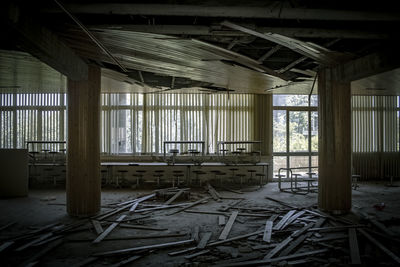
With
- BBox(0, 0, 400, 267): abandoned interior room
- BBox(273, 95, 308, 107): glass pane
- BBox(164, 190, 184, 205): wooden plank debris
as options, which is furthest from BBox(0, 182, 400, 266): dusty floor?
BBox(273, 95, 308, 107): glass pane

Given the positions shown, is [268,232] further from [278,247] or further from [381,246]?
[381,246]

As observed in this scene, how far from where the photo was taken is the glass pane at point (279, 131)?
12117mm

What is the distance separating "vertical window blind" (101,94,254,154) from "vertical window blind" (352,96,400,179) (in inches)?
175

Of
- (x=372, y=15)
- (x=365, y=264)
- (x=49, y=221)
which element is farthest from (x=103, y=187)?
(x=372, y=15)

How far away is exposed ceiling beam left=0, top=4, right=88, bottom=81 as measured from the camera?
3301 millimetres

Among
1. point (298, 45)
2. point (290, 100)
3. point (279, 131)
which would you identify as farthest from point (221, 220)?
point (290, 100)

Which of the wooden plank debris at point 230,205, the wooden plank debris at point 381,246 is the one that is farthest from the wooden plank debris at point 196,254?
the wooden plank debris at point 230,205

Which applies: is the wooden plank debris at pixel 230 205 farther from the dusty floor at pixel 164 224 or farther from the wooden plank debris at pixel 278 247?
the wooden plank debris at pixel 278 247

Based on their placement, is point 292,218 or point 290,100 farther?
point 290,100

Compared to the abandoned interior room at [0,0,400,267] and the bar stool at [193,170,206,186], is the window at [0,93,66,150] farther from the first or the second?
the bar stool at [193,170,206,186]

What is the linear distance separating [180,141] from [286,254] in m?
7.21

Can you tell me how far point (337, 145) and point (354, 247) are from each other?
2613mm

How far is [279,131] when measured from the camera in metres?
12.1

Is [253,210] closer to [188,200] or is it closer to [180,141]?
[188,200]
